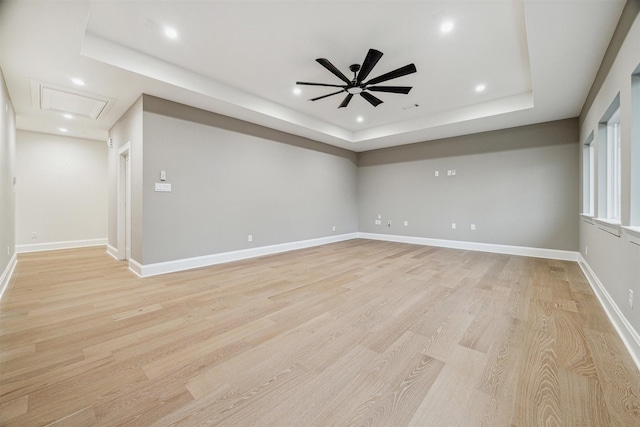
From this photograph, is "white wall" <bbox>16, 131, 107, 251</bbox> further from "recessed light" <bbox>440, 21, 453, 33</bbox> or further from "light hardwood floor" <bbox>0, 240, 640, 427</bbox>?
"recessed light" <bbox>440, 21, 453, 33</bbox>

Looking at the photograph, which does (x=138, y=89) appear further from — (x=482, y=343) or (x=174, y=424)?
(x=482, y=343)

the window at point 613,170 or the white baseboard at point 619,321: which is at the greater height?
the window at point 613,170

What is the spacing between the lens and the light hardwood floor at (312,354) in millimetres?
1273

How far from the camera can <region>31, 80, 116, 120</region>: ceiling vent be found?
348 centimetres

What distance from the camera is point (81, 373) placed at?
156 cm

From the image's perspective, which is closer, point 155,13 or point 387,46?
point 155,13

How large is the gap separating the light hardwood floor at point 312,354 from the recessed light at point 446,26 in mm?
2844

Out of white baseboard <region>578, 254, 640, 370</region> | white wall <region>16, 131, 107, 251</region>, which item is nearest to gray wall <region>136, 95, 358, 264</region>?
white wall <region>16, 131, 107, 251</region>

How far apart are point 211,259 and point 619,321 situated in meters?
4.85

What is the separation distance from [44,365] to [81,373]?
1.05ft

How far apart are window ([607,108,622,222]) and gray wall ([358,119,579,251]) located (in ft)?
6.10

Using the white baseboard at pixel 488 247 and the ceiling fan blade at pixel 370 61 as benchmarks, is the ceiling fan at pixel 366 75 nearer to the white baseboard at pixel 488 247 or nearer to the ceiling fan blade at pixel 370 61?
the ceiling fan blade at pixel 370 61

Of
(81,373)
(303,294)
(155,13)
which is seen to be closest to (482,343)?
(303,294)

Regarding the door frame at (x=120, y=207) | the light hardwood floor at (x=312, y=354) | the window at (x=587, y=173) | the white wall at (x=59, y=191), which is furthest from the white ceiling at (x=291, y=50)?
the light hardwood floor at (x=312, y=354)
